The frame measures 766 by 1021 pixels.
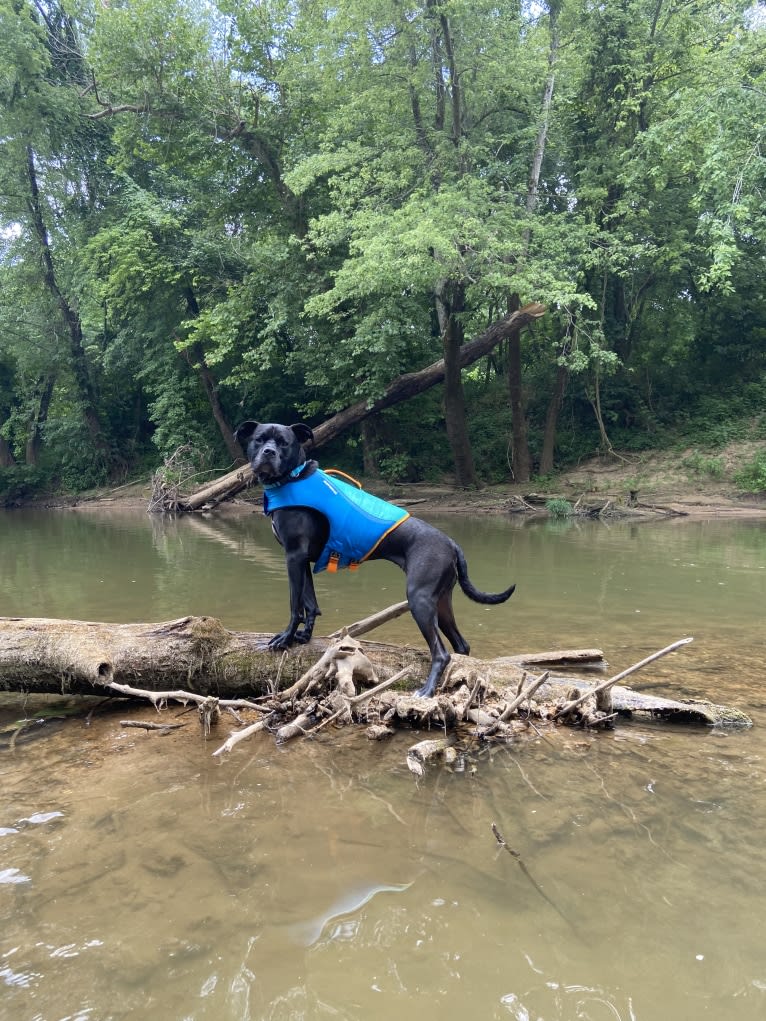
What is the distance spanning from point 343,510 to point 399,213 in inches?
506

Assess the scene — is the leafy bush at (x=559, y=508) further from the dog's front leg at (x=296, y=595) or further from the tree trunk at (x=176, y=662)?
the dog's front leg at (x=296, y=595)

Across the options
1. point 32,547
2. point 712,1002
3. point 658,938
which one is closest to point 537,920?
point 658,938

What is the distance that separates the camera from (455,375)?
19.2 m

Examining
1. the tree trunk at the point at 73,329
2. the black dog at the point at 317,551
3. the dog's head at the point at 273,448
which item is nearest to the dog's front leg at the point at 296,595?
the black dog at the point at 317,551

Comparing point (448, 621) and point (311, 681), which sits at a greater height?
point (448, 621)

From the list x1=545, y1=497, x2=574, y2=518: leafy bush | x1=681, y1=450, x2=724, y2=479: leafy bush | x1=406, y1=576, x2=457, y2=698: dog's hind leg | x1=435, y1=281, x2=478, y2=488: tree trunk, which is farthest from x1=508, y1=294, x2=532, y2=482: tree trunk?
x1=406, y1=576, x2=457, y2=698: dog's hind leg

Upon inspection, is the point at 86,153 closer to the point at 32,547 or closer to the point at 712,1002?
the point at 32,547

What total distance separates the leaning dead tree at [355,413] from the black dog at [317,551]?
49.0 feet

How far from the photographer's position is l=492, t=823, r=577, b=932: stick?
214cm

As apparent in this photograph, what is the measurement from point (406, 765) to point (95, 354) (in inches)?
1214

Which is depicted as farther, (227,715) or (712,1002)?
(227,715)

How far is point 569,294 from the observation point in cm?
1456

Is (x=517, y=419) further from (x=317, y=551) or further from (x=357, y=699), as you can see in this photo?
(x=357, y=699)

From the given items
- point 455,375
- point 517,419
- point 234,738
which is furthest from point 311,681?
point 517,419
